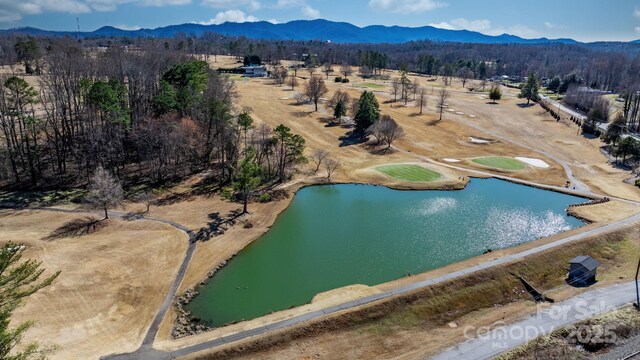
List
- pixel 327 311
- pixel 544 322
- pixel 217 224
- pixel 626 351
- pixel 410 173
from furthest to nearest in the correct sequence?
pixel 410 173
pixel 217 224
pixel 327 311
pixel 544 322
pixel 626 351

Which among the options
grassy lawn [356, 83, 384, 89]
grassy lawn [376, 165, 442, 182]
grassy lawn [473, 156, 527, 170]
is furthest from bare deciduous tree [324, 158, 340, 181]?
grassy lawn [356, 83, 384, 89]

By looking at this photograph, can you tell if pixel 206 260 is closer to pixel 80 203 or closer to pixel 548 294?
pixel 80 203

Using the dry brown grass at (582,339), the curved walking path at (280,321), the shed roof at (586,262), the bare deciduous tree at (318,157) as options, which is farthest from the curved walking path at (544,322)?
the bare deciduous tree at (318,157)

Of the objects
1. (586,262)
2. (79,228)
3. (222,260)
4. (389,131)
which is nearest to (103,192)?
(79,228)

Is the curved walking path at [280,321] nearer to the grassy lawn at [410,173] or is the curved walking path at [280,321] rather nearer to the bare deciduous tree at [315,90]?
the grassy lawn at [410,173]

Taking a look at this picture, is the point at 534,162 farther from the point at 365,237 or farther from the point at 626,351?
the point at 626,351

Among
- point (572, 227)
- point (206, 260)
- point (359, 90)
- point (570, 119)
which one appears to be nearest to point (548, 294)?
point (572, 227)
